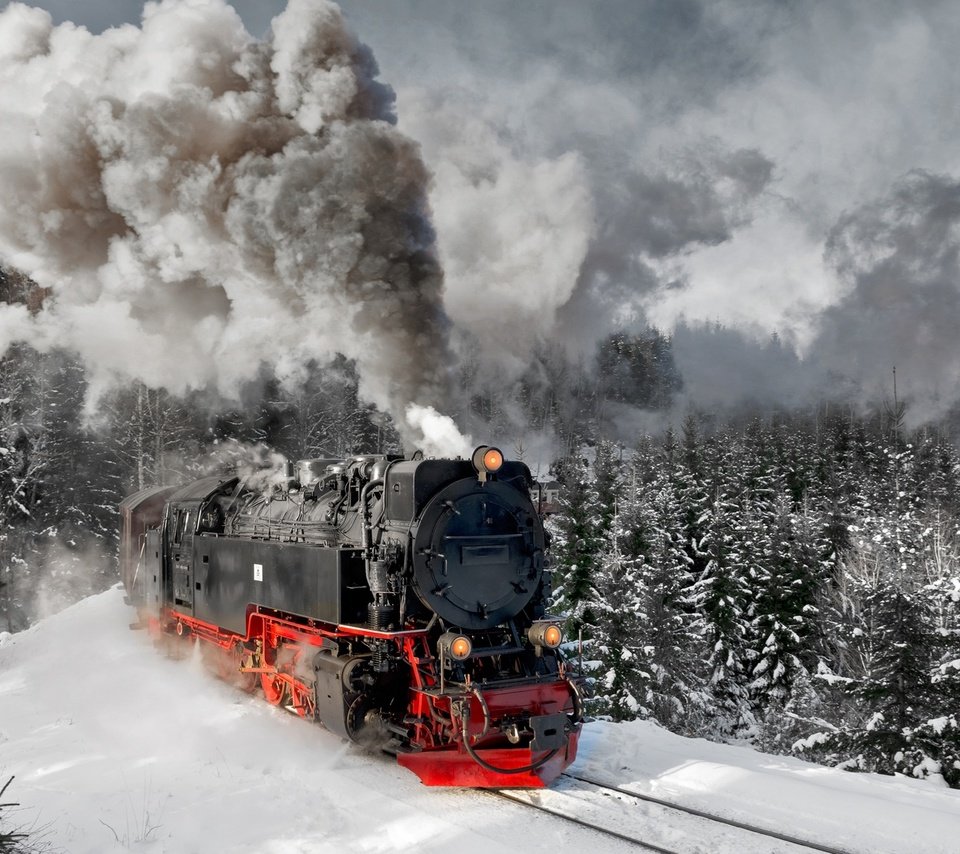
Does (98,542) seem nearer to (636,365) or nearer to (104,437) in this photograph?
(104,437)

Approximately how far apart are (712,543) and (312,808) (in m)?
19.9

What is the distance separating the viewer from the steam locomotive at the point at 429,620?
6254mm

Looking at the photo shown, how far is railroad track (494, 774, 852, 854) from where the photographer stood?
5.05 meters

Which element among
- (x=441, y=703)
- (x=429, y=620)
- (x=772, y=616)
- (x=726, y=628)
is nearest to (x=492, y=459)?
(x=429, y=620)

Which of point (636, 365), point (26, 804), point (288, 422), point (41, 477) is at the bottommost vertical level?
point (26, 804)

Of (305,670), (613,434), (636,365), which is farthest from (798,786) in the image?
(636,365)

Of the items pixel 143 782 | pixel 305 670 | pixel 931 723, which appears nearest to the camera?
pixel 143 782

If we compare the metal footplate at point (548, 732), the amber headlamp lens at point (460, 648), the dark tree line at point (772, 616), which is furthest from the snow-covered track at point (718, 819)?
the dark tree line at point (772, 616)

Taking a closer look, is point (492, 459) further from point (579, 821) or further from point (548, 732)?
point (579, 821)

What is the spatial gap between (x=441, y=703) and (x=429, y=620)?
0.81 meters

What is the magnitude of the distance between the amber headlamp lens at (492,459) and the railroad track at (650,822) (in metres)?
2.84

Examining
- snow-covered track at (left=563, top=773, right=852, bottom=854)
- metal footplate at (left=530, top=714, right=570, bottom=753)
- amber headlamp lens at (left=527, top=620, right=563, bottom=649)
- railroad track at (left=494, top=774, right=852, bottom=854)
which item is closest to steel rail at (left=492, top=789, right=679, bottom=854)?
railroad track at (left=494, top=774, right=852, bottom=854)

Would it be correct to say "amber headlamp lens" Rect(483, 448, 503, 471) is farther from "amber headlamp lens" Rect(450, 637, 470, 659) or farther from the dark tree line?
the dark tree line

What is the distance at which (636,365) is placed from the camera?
83562 mm
